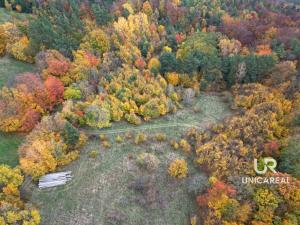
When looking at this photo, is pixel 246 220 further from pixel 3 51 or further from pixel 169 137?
pixel 3 51

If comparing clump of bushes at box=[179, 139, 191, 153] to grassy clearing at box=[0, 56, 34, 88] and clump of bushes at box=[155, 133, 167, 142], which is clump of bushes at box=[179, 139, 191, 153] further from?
grassy clearing at box=[0, 56, 34, 88]

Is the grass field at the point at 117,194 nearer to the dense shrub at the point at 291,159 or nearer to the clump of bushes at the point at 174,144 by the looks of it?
the clump of bushes at the point at 174,144

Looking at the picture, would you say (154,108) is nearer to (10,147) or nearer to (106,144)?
(106,144)

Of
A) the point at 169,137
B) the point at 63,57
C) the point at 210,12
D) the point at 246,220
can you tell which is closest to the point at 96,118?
the point at 169,137

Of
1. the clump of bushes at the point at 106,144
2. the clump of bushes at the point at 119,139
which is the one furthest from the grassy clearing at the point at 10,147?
the clump of bushes at the point at 119,139

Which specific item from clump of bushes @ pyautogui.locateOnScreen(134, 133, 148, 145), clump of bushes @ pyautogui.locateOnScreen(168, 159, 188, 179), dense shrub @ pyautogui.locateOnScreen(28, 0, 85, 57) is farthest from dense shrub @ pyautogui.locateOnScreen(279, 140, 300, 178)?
dense shrub @ pyautogui.locateOnScreen(28, 0, 85, 57)

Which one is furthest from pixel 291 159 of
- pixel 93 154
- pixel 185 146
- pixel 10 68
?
pixel 10 68

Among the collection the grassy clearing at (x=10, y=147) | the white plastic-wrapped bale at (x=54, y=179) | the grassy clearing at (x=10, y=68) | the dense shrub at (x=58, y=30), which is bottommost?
the white plastic-wrapped bale at (x=54, y=179)
